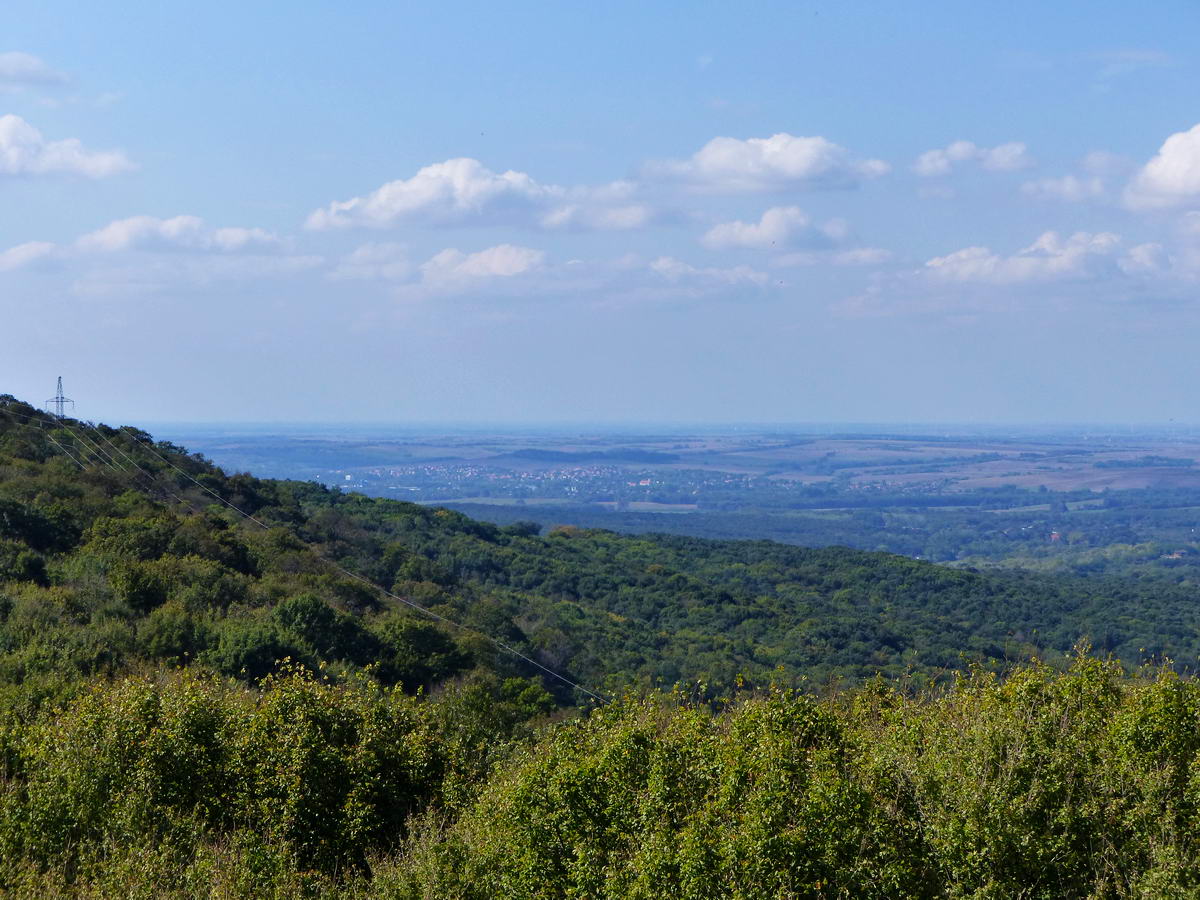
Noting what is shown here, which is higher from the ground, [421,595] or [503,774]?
[503,774]

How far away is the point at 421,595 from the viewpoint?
1549 inches

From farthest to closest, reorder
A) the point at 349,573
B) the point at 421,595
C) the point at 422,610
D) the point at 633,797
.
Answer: the point at 349,573
the point at 421,595
the point at 422,610
the point at 633,797

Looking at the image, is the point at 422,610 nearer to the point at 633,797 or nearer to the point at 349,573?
the point at 349,573

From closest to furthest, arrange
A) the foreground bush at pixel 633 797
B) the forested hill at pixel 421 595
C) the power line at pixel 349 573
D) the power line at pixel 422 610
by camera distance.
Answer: the foreground bush at pixel 633 797, the forested hill at pixel 421 595, the power line at pixel 422 610, the power line at pixel 349 573

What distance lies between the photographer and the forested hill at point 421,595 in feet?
78.0

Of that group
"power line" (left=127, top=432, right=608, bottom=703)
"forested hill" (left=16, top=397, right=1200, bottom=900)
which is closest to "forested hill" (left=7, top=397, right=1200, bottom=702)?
"forested hill" (left=16, top=397, right=1200, bottom=900)

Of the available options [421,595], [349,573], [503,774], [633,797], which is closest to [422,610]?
[421,595]

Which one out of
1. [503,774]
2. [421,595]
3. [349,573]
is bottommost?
[421,595]

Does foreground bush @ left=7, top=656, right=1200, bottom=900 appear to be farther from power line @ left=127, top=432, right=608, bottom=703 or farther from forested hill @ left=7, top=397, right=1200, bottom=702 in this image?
power line @ left=127, top=432, right=608, bottom=703

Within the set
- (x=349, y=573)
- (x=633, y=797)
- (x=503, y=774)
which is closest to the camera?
(x=633, y=797)

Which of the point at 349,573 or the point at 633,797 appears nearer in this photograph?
the point at 633,797

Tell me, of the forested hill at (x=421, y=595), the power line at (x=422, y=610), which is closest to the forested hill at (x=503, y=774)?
the forested hill at (x=421, y=595)

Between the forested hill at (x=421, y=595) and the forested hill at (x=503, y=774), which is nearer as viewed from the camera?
the forested hill at (x=503, y=774)

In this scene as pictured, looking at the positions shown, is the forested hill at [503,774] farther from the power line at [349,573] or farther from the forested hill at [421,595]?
the power line at [349,573]
